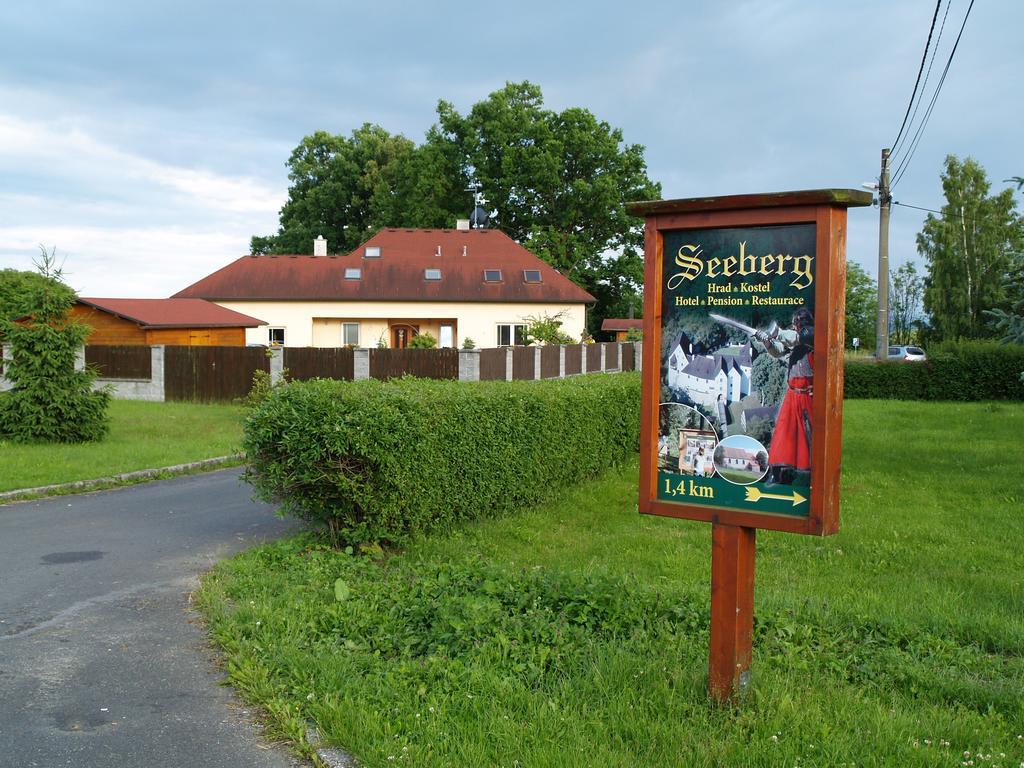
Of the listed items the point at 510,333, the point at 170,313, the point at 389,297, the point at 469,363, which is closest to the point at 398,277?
the point at 389,297

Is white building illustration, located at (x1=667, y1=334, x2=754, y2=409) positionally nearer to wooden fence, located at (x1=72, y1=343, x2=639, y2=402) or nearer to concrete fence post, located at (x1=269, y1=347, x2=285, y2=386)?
wooden fence, located at (x1=72, y1=343, x2=639, y2=402)

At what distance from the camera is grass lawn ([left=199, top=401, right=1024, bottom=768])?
4219mm

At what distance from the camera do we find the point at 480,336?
46000 mm

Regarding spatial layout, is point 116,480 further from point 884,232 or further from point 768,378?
point 884,232

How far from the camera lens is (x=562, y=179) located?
2175 inches

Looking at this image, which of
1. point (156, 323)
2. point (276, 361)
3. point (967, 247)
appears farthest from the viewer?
point (967, 247)

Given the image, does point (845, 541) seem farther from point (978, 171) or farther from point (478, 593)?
point (978, 171)

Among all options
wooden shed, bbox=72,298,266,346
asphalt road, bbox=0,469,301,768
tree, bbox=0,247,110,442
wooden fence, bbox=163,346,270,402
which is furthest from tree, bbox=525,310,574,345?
asphalt road, bbox=0,469,301,768

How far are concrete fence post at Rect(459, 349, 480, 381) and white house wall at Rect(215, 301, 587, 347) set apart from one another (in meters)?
16.5

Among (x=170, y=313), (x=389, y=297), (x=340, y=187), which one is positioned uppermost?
(x=340, y=187)

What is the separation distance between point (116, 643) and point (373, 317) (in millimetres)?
40364

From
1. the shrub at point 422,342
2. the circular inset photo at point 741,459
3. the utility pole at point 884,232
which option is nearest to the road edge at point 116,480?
the circular inset photo at point 741,459

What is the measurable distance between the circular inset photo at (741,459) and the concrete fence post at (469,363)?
80.4ft

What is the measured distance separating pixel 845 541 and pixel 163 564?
6.56 meters
